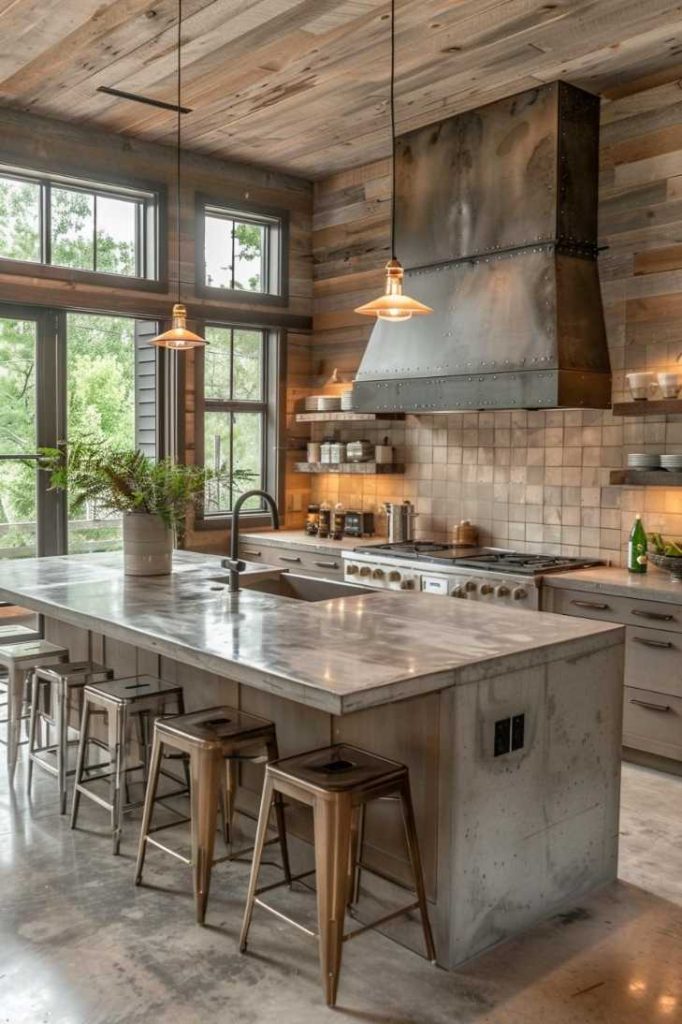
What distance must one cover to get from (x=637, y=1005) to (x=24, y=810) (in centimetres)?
244

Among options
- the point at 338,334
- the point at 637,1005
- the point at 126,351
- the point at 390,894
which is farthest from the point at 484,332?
the point at 637,1005

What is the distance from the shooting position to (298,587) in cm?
447

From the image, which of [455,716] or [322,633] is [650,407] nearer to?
[322,633]

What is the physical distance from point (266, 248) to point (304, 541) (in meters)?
2.16

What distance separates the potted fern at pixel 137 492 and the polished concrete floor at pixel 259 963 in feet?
4.76

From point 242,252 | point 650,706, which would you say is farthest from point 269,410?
point 650,706

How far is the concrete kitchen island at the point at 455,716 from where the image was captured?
2.67 metres

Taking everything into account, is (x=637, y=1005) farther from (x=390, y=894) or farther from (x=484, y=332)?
(x=484, y=332)

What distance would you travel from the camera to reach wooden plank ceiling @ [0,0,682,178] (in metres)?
3.97

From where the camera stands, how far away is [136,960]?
269cm

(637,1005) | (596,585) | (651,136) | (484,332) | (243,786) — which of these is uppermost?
(651,136)

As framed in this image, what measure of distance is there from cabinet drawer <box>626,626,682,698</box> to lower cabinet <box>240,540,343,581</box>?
1.96 metres

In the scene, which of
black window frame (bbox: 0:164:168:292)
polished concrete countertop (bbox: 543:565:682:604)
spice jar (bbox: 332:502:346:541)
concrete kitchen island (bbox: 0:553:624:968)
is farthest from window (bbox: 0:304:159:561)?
polished concrete countertop (bbox: 543:565:682:604)

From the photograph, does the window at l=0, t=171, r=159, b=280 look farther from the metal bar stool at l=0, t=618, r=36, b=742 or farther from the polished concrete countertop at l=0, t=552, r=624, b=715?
the polished concrete countertop at l=0, t=552, r=624, b=715
